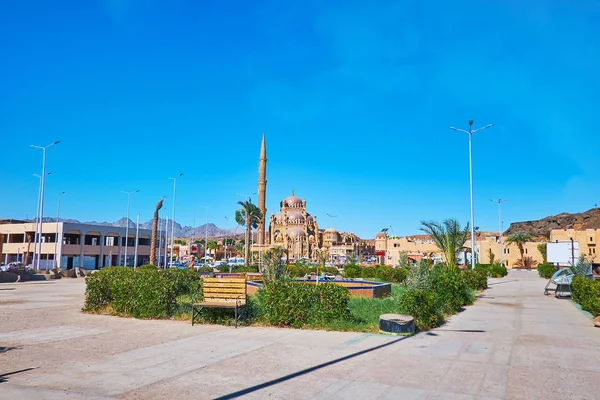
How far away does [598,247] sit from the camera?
223ft

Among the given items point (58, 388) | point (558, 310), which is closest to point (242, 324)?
point (58, 388)

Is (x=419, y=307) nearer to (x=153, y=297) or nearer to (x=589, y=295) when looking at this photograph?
(x=153, y=297)

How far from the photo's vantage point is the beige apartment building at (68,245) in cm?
6278

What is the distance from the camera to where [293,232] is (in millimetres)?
111125

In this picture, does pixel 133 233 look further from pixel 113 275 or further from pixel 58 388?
pixel 58 388

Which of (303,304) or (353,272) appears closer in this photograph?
(303,304)

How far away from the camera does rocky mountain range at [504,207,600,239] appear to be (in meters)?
132

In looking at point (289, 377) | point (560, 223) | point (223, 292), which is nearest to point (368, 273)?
point (223, 292)

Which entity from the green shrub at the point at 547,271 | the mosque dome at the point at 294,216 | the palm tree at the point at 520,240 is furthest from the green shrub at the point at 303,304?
the mosque dome at the point at 294,216

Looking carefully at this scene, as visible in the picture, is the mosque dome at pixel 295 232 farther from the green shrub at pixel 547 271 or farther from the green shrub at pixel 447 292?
the green shrub at pixel 447 292

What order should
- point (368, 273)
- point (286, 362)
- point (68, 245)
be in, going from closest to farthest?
point (286, 362) → point (368, 273) → point (68, 245)

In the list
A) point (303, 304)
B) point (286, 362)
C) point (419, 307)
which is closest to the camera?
point (286, 362)

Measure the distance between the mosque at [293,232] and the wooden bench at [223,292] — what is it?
284 ft

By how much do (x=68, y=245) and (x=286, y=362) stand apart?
64768 millimetres
